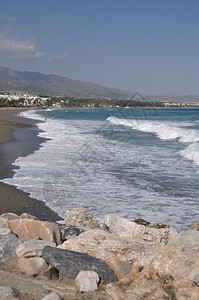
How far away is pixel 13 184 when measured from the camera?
11773 mm

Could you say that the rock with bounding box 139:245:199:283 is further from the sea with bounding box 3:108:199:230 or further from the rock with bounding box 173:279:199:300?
the sea with bounding box 3:108:199:230

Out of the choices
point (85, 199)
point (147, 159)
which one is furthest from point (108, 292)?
point (147, 159)

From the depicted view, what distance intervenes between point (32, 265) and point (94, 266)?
0.85 meters

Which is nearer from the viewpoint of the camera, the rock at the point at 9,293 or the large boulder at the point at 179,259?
the rock at the point at 9,293

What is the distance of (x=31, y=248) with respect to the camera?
196 inches

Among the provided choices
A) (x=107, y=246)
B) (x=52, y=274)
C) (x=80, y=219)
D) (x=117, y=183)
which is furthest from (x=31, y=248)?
(x=117, y=183)

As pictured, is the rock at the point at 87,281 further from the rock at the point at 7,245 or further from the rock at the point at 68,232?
the rock at the point at 68,232

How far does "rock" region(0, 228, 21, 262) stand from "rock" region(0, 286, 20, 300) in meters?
1.05

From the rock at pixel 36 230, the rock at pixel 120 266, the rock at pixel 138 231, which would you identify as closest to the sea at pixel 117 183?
the rock at pixel 138 231

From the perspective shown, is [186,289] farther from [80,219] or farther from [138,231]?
[80,219]

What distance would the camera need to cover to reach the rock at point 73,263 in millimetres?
4559

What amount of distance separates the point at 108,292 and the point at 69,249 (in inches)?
44.9

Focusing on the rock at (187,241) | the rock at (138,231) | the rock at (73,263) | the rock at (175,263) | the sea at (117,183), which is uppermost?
the rock at (187,241)

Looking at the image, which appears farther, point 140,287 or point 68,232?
point 68,232
